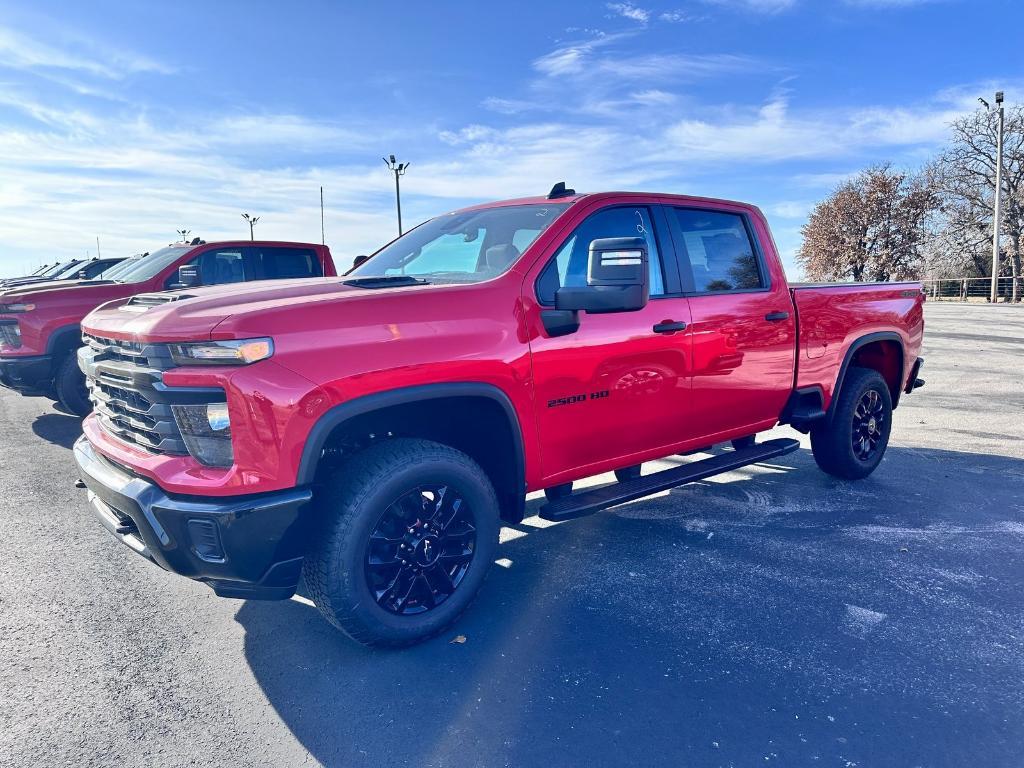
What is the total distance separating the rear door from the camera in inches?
163

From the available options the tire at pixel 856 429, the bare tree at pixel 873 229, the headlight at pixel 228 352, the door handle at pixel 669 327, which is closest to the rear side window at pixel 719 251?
the door handle at pixel 669 327

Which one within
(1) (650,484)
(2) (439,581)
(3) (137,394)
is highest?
(3) (137,394)

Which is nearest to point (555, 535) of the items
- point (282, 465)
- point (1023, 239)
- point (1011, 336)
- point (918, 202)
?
point (282, 465)

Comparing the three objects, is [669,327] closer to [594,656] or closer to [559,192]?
[559,192]

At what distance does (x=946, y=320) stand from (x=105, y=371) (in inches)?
907

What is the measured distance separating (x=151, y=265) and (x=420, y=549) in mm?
7102

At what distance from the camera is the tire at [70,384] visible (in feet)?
23.6

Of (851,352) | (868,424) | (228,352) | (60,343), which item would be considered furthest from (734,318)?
(60,343)

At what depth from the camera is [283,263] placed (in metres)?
9.02

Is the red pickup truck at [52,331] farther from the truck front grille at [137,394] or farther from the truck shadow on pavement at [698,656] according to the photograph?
the truck shadow on pavement at [698,656]

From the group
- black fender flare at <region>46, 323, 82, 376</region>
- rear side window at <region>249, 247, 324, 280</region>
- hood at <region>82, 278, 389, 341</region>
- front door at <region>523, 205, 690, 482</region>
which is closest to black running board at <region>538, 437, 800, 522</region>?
front door at <region>523, 205, 690, 482</region>

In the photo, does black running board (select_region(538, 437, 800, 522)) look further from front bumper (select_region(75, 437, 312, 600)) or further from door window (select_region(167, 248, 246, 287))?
door window (select_region(167, 248, 246, 287))

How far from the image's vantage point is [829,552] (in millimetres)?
4094

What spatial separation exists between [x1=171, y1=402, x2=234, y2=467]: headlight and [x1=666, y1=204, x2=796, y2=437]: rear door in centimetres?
258
